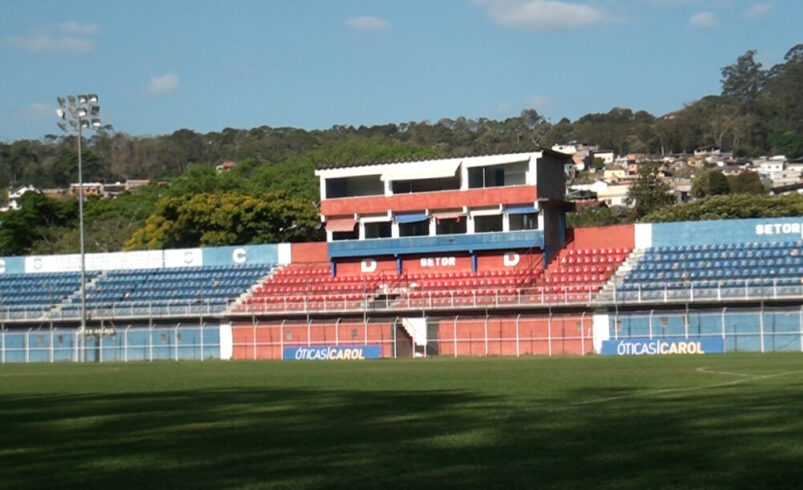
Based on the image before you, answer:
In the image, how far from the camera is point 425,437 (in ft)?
51.0

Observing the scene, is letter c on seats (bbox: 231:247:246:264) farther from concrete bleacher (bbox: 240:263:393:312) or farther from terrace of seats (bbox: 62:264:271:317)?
concrete bleacher (bbox: 240:263:393:312)

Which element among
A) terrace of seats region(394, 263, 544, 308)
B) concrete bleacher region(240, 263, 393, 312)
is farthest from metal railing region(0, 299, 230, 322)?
terrace of seats region(394, 263, 544, 308)

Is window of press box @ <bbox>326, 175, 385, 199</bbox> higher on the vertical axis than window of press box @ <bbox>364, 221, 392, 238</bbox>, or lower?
higher

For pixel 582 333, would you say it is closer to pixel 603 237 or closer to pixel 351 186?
pixel 603 237

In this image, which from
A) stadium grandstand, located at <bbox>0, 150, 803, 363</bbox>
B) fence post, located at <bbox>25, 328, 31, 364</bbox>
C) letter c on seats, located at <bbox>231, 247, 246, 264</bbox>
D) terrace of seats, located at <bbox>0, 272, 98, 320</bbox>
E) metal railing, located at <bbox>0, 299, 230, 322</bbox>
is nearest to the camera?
stadium grandstand, located at <bbox>0, 150, 803, 363</bbox>

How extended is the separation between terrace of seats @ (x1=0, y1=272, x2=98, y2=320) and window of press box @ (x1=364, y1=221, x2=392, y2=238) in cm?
1914

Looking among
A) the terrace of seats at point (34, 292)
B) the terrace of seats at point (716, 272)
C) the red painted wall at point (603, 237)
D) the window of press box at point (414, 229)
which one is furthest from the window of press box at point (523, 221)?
the terrace of seats at point (34, 292)

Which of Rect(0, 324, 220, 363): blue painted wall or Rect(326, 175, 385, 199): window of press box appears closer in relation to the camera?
Rect(0, 324, 220, 363): blue painted wall

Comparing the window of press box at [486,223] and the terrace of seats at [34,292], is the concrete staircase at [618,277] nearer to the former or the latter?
the window of press box at [486,223]

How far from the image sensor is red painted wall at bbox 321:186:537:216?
217 feet

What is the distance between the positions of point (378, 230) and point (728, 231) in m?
20.6

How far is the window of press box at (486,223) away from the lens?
222 feet

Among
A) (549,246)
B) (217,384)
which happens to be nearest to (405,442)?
(217,384)

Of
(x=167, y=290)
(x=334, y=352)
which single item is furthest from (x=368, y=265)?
(x=167, y=290)
